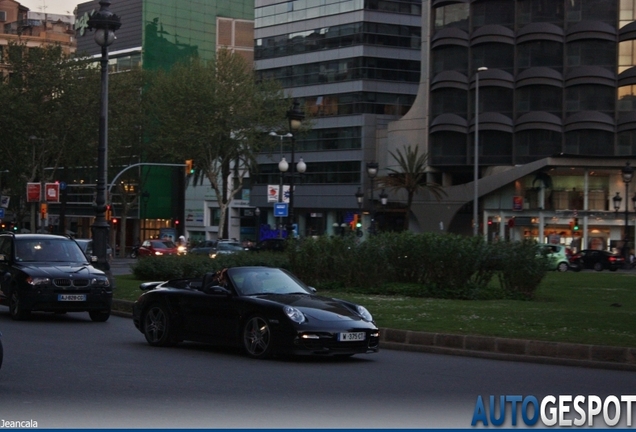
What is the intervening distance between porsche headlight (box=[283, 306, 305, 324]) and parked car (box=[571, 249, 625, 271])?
50.5 m

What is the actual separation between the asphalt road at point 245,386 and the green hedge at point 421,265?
978 centimetres

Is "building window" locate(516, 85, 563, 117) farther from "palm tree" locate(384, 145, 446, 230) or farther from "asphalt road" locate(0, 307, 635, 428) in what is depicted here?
"asphalt road" locate(0, 307, 635, 428)

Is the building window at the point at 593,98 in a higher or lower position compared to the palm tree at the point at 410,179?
higher

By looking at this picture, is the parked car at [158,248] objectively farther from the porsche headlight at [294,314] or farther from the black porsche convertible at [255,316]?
the porsche headlight at [294,314]

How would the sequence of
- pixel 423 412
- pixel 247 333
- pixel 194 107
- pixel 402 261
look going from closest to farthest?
pixel 423 412
pixel 247 333
pixel 402 261
pixel 194 107

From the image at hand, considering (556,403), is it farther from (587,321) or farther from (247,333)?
(587,321)

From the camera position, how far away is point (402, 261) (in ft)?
89.4

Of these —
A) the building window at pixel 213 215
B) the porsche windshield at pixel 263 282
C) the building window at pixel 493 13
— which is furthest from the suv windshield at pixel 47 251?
the building window at pixel 213 215

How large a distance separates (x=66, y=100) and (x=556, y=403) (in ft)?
216

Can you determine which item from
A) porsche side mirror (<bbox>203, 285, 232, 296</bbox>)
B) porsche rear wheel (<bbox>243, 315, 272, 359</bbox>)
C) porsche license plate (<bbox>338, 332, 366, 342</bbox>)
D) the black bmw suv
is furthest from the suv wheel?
porsche license plate (<bbox>338, 332, 366, 342</bbox>)

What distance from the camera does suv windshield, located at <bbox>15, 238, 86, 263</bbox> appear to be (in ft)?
72.0

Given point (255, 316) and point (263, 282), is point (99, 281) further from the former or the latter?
point (255, 316)

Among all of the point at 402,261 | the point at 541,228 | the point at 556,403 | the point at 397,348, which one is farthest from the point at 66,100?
the point at 556,403

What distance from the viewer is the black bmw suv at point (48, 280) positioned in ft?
67.8
